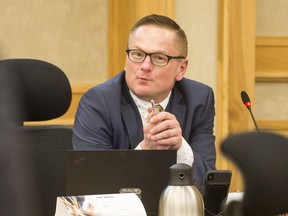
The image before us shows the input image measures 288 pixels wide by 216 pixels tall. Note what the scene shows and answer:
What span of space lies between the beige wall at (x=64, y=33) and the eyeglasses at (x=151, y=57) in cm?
176

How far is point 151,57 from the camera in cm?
256

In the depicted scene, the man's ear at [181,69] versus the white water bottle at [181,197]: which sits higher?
the man's ear at [181,69]

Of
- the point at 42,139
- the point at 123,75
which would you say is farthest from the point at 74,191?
the point at 123,75

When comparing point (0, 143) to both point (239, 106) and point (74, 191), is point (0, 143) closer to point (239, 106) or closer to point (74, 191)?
point (74, 191)

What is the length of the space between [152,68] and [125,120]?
21 centimetres

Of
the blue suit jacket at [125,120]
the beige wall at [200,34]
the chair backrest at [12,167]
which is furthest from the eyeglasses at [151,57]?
the chair backrest at [12,167]

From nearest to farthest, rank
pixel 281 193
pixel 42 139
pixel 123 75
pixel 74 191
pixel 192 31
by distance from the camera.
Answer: pixel 281 193
pixel 74 191
pixel 42 139
pixel 123 75
pixel 192 31

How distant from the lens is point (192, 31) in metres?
3.94

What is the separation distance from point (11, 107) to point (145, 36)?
1874mm

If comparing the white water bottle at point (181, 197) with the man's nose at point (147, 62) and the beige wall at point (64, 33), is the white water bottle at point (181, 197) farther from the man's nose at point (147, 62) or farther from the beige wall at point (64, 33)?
the beige wall at point (64, 33)

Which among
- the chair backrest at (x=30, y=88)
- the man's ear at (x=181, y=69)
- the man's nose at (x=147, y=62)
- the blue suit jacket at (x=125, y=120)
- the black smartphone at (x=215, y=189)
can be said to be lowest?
the black smartphone at (x=215, y=189)

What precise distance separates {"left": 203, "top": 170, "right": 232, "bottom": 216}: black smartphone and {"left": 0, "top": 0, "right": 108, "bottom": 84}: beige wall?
7.93 ft

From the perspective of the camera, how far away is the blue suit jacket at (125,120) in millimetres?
2502

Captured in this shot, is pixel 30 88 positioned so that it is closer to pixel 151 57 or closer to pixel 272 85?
pixel 151 57
